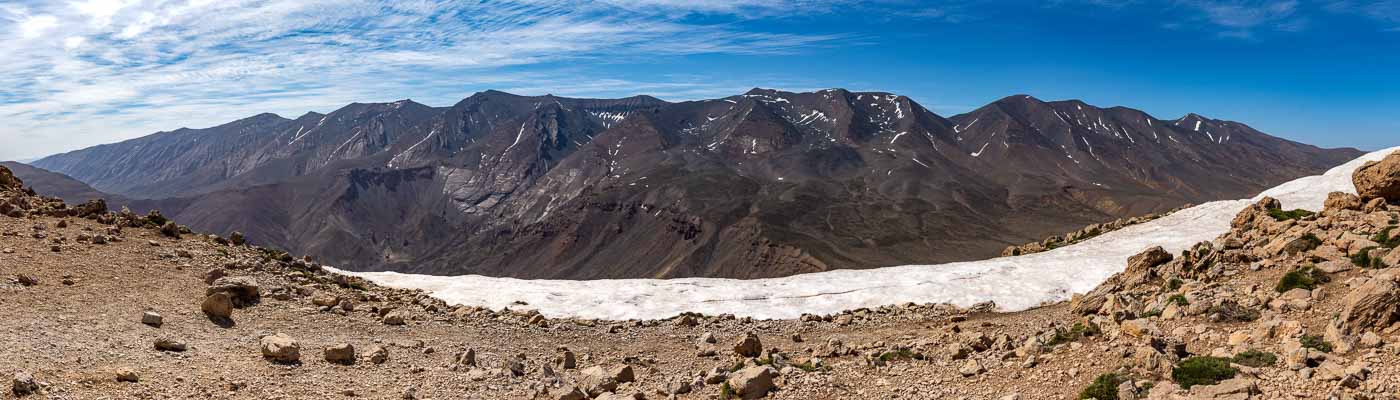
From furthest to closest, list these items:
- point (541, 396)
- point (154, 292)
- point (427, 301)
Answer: point (427, 301) → point (154, 292) → point (541, 396)

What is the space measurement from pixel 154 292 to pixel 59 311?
1894mm

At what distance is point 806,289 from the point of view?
66.1 ft

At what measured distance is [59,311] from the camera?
1152cm

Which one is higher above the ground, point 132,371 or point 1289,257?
point 1289,257

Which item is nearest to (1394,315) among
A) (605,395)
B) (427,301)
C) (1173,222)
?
(605,395)

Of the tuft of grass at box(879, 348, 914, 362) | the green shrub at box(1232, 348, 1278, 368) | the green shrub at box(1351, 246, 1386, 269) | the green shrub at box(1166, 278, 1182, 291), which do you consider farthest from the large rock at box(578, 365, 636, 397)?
the green shrub at box(1351, 246, 1386, 269)

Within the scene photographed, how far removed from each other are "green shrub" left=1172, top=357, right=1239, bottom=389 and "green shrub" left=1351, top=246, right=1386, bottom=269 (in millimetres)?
4694

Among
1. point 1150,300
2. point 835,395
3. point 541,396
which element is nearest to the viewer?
point 835,395

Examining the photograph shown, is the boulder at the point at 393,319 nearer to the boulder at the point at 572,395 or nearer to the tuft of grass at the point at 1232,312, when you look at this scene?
the boulder at the point at 572,395

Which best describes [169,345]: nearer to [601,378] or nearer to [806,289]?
[601,378]

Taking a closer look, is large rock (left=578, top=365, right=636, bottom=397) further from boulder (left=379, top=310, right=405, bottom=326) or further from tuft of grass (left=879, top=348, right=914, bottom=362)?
boulder (left=379, top=310, right=405, bottom=326)

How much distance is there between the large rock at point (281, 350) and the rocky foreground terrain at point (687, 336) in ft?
0.11

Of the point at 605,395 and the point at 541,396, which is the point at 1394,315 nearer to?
the point at 605,395

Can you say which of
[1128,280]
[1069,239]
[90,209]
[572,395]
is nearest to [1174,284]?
[1128,280]
